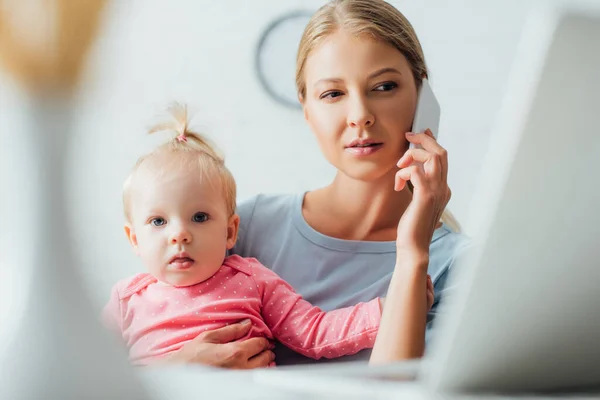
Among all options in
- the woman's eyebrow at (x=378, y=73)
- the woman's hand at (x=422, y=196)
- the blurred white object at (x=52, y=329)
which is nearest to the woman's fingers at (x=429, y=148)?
the woman's hand at (x=422, y=196)

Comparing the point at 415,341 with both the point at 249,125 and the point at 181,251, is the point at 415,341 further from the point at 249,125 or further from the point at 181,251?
the point at 249,125

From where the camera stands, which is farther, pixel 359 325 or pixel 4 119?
pixel 359 325

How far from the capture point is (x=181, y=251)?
0.98 meters

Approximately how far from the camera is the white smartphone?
1.15 meters

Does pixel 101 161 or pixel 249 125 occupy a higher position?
pixel 249 125

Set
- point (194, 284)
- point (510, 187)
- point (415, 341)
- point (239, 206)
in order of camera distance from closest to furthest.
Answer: point (510, 187) → point (415, 341) → point (194, 284) → point (239, 206)

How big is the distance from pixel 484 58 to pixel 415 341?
0.74m

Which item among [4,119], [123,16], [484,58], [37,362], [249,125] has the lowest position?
[37,362]

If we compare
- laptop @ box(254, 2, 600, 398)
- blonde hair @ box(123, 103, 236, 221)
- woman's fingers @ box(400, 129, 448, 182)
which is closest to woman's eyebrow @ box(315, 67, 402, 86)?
woman's fingers @ box(400, 129, 448, 182)

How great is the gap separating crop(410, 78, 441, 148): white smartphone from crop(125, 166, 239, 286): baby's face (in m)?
0.34

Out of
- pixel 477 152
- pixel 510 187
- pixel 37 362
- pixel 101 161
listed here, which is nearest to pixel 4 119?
pixel 37 362

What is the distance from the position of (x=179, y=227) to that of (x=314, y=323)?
0.76 ft

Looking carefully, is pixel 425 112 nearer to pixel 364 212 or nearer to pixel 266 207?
pixel 364 212

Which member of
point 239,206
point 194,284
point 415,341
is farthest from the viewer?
point 239,206
